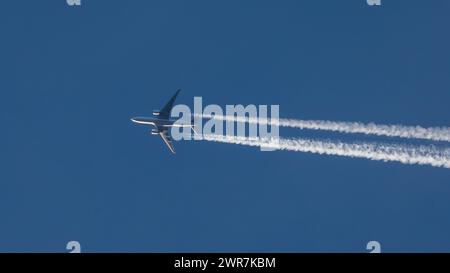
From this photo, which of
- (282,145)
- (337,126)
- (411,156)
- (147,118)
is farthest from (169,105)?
(411,156)

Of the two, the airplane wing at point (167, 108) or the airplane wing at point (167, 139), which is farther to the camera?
the airplane wing at point (167, 139)

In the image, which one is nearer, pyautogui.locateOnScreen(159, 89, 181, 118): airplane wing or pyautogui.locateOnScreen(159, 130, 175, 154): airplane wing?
pyautogui.locateOnScreen(159, 89, 181, 118): airplane wing

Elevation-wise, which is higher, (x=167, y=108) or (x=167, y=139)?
(x=167, y=108)

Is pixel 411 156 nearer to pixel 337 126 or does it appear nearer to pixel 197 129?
pixel 337 126

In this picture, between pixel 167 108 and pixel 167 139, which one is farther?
pixel 167 139

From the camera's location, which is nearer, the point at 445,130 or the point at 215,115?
the point at 445,130

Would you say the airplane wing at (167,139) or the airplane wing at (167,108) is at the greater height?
the airplane wing at (167,108)

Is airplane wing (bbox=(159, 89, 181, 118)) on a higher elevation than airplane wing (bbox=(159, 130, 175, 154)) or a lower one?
higher

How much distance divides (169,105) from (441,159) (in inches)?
1499

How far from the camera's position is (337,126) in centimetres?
7844
